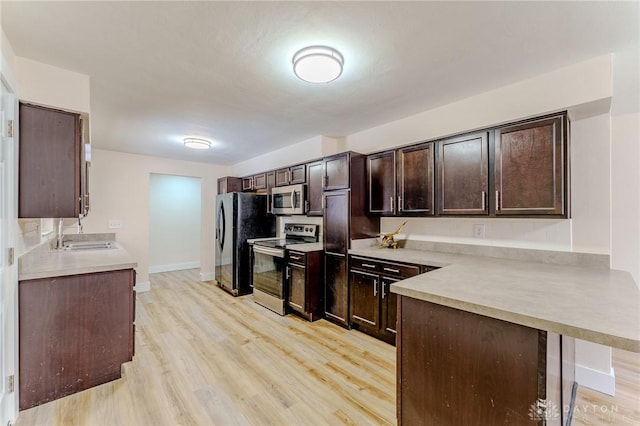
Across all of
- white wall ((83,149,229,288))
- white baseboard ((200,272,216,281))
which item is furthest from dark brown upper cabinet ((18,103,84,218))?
white baseboard ((200,272,216,281))

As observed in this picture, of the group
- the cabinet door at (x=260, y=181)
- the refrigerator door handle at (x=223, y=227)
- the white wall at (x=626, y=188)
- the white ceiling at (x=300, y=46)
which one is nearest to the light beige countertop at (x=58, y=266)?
the white ceiling at (x=300, y=46)

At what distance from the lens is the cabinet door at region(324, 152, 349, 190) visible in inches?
128

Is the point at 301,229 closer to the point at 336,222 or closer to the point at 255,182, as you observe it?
the point at 336,222

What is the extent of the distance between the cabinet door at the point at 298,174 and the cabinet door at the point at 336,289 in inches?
48.3

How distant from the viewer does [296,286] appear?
3.50m

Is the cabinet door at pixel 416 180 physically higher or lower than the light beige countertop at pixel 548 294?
higher

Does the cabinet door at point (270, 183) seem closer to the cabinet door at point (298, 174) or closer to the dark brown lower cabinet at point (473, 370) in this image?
the cabinet door at point (298, 174)

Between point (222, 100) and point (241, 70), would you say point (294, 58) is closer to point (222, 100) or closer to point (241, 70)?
point (241, 70)

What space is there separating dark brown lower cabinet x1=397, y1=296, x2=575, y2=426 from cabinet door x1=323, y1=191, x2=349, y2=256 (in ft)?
5.67

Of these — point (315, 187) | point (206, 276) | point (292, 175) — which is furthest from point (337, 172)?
point (206, 276)

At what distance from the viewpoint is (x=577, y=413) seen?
185 cm

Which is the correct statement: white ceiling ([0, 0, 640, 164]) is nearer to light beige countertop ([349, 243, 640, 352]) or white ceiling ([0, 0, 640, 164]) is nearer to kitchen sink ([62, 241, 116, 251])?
light beige countertop ([349, 243, 640, 352])

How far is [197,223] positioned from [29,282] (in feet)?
16.6

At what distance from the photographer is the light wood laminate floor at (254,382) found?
1.79 m
